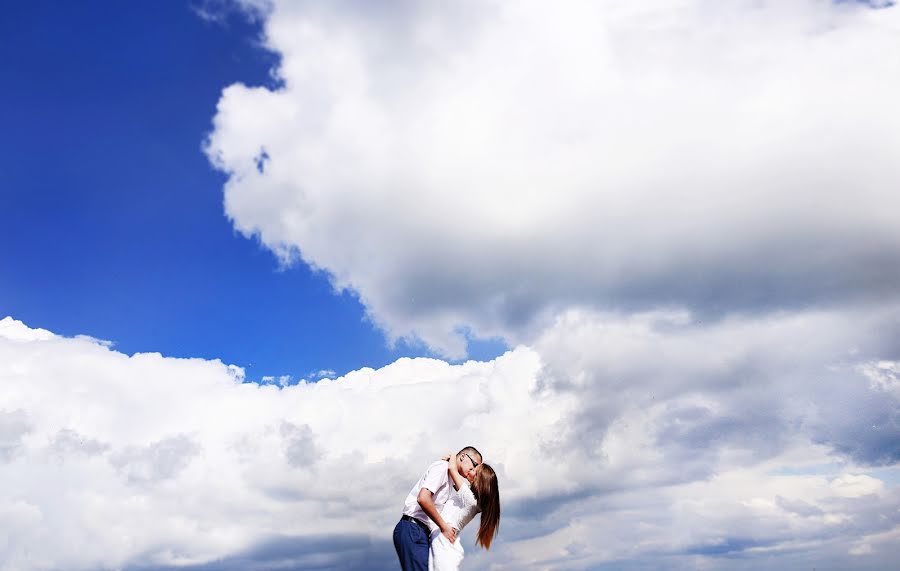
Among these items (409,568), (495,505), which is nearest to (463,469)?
(495,505)

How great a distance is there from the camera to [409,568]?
1082 cm

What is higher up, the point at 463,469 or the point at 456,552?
the point at 463,469

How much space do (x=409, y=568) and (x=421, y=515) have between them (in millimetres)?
830

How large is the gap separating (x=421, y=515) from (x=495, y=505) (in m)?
1.23

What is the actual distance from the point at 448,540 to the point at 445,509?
48 centimetres

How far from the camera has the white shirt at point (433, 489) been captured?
1077cm

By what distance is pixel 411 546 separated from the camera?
10.9 meters

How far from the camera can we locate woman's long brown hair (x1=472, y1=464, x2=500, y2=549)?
10859 millimetres

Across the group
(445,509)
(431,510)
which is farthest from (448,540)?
(431,510)

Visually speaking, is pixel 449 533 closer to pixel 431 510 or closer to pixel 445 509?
pixel 445 509

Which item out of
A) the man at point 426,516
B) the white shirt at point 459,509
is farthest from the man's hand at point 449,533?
the white shirt at point 459,509

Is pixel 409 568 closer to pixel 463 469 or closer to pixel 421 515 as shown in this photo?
pixel 421 515

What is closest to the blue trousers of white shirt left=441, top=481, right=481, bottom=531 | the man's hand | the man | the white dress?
the man

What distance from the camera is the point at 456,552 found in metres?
11.0
